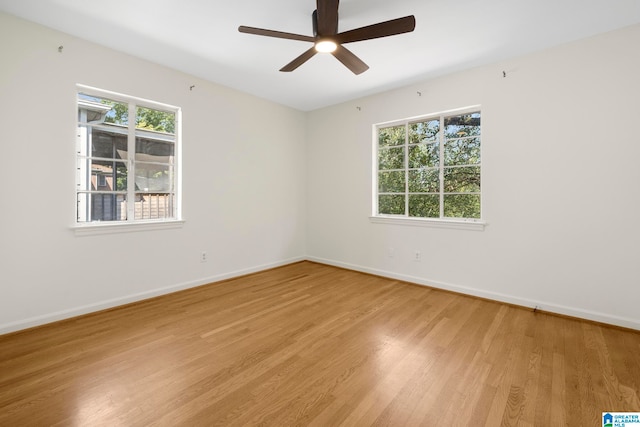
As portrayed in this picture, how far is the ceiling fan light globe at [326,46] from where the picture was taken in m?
2.38

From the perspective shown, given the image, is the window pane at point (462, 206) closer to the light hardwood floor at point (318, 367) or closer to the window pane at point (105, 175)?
the light hardwood floor at point (318, 367)

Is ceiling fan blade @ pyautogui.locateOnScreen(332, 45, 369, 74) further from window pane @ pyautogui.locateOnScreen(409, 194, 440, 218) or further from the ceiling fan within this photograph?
window pane @ pyautogui.locateOnScreen(409, 194, 440, 218)

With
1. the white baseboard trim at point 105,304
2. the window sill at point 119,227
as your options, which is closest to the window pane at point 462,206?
the white baseboard trim at point 105,304

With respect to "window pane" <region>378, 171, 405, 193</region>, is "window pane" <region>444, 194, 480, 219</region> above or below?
below

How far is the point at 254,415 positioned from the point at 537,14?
12.3 ft

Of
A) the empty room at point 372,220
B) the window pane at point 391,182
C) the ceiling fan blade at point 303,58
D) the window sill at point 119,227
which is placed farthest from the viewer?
the window pane at point 391,182

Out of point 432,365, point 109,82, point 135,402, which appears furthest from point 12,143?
point 432,365

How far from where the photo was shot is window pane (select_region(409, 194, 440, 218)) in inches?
155

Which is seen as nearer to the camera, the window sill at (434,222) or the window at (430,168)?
the window sill at (434,222)

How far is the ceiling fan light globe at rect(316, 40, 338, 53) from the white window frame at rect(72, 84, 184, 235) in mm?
2165

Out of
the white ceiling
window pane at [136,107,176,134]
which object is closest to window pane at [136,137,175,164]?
window pane at [136,107,176,134]

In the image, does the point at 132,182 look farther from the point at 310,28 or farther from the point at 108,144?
the point at 310,28

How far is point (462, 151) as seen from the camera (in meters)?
3.69

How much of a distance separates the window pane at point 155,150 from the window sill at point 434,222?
3.02 meters
